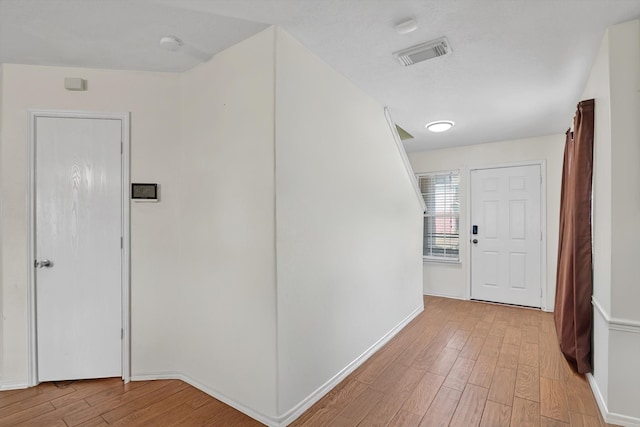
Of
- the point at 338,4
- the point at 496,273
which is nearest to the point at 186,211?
the point at 338,4

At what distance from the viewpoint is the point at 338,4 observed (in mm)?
1708

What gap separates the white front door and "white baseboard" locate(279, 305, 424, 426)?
1.98 m

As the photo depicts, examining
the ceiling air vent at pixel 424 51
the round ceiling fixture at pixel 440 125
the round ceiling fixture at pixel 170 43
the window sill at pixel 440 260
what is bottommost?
the window sill at pixel 440 260

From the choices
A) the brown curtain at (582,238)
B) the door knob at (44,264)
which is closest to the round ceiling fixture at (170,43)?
the door knob at (44,264)

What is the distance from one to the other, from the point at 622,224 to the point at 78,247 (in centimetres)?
386

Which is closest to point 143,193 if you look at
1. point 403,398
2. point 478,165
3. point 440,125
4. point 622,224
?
point 403,398

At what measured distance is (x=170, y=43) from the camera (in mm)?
2023

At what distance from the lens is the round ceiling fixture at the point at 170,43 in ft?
6.53

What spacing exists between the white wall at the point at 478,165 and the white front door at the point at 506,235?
11 cm

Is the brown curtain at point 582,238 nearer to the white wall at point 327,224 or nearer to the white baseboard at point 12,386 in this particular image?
the white wall at point 327,224

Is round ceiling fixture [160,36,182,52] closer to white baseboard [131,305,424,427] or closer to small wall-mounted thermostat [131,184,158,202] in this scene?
small wall-mounted thermostat [131,184,158,202]

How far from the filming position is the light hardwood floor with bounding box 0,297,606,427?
6.41 ft

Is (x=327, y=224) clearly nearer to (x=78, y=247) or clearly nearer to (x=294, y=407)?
(x=294, y=407)

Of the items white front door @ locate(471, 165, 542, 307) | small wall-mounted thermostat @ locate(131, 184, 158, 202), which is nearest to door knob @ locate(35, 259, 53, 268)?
small wall-mounted thermostat @ locate(131, 184, 158, 202)
